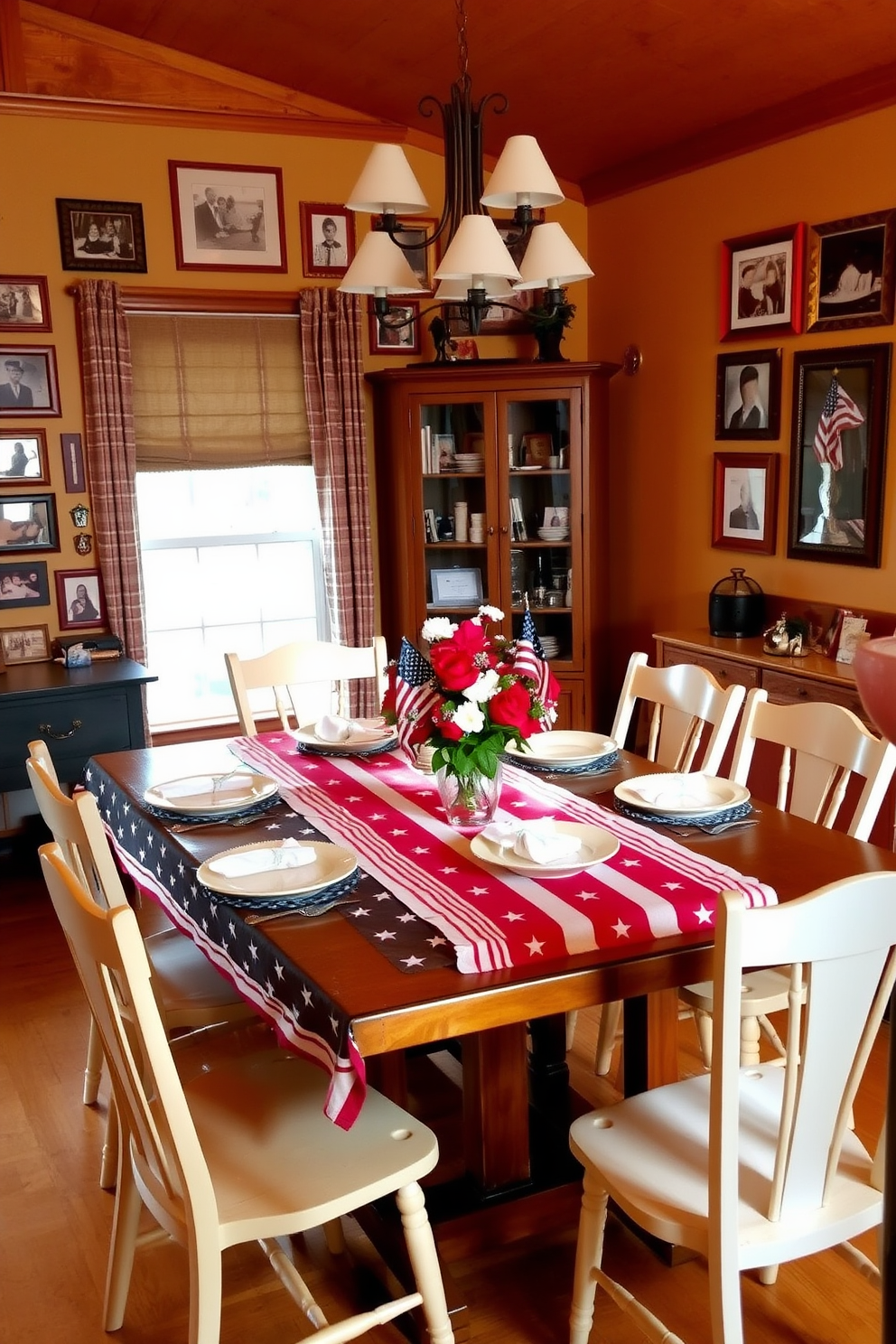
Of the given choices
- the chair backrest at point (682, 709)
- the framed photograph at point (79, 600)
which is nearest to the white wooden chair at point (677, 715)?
the chair backrest at point (682, 709)

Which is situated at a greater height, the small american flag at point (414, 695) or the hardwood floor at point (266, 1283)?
the small american flag at point (414, 695)

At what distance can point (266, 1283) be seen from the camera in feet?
7.16

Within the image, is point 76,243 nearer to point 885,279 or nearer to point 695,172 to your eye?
point 695,172

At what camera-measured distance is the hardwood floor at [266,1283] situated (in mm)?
2037

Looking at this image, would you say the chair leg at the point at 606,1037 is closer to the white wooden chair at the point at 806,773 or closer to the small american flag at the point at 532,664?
the white wooden chair at the point at 806,773

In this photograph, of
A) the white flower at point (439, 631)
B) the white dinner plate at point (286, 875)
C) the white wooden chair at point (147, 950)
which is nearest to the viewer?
the white dinner plate at point (286, 875)

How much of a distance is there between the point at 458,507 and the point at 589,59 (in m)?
1.68

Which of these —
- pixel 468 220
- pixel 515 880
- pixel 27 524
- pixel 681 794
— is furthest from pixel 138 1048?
A: pixel 27 524

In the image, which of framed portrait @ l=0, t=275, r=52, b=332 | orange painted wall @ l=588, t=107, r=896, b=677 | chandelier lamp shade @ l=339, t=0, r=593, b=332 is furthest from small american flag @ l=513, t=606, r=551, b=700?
framed portrait @ l=0, t=275, r=52, b=332

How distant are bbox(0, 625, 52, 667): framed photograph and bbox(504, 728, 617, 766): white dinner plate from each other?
227 centimetres

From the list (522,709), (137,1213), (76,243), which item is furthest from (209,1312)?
(76,243)

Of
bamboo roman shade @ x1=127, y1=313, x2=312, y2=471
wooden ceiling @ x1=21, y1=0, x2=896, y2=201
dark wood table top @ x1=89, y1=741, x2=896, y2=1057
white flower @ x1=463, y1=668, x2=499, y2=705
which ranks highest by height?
wooden ceiling @ x1=21, y1=0, x2=896, y2=201

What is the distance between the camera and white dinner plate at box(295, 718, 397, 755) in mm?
2812

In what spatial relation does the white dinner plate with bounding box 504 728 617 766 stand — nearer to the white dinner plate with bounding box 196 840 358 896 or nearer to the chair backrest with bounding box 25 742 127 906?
the white dinner plate with bounding box 196 840 358 896
